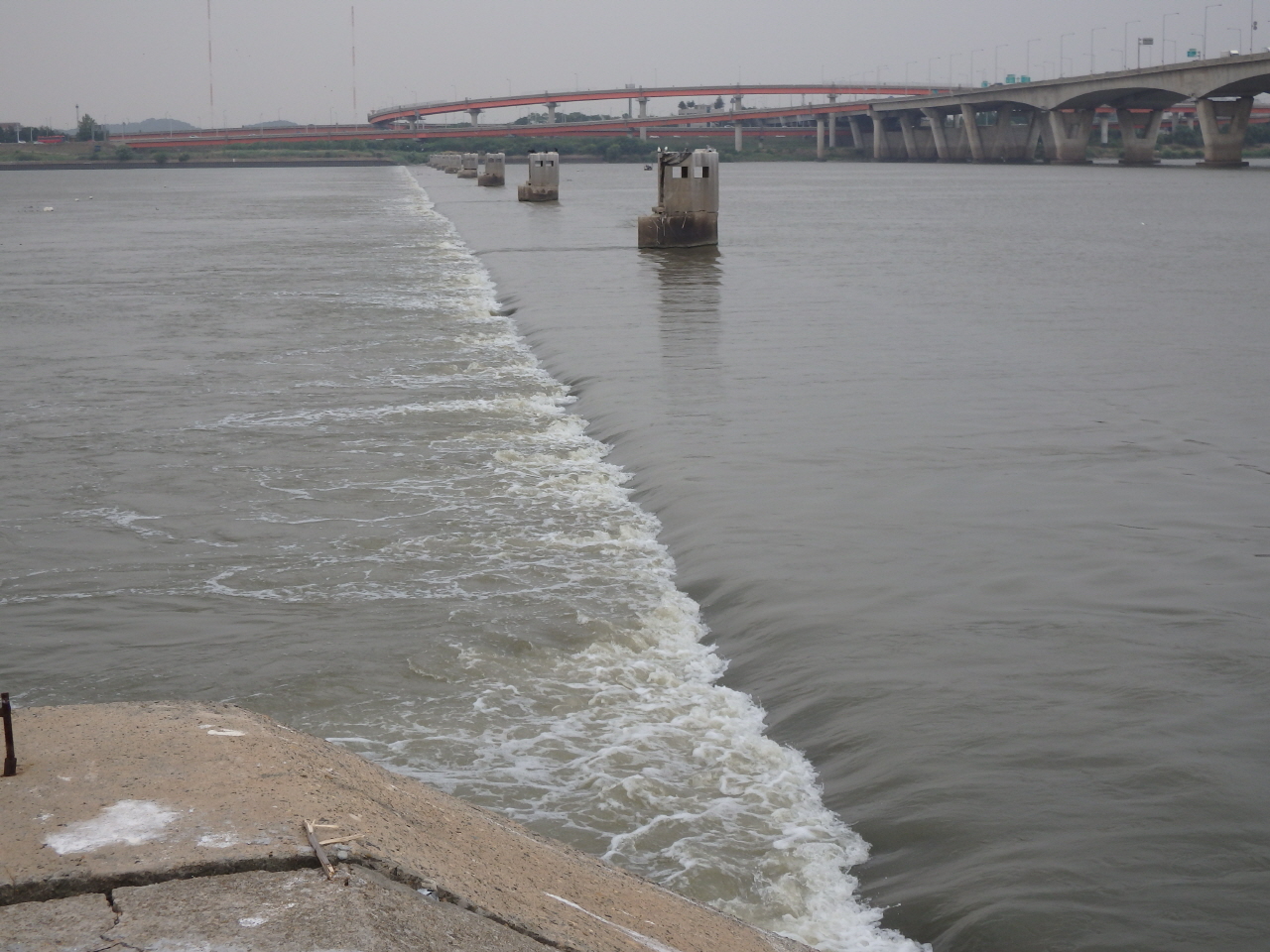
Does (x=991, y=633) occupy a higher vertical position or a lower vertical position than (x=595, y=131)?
lower

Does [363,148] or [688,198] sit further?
[363,148]

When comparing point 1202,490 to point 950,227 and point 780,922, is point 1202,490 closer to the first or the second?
point 780,922

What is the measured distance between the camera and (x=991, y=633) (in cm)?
857

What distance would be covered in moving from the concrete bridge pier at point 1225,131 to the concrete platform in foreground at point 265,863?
106 m

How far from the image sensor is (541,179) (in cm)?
6831

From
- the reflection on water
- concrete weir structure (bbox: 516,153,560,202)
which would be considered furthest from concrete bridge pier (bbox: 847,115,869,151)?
the reflection on water

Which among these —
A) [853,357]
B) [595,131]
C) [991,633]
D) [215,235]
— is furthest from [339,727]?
[595,131]

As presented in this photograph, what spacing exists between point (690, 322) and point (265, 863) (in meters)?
19.5

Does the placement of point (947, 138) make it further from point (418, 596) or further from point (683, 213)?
point (418, 596)

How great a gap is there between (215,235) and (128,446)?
36843 mm

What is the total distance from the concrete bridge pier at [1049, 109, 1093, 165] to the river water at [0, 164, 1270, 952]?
→ 10590cm

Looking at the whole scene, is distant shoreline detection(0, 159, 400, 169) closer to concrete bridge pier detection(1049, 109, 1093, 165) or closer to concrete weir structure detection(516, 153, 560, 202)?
concrete bridge pier detection(1049, 109, 1093, 165)

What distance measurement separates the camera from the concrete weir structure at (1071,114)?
307 ft

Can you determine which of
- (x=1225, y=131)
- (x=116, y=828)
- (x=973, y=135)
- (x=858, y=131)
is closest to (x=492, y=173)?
(x=1225, y=131)
